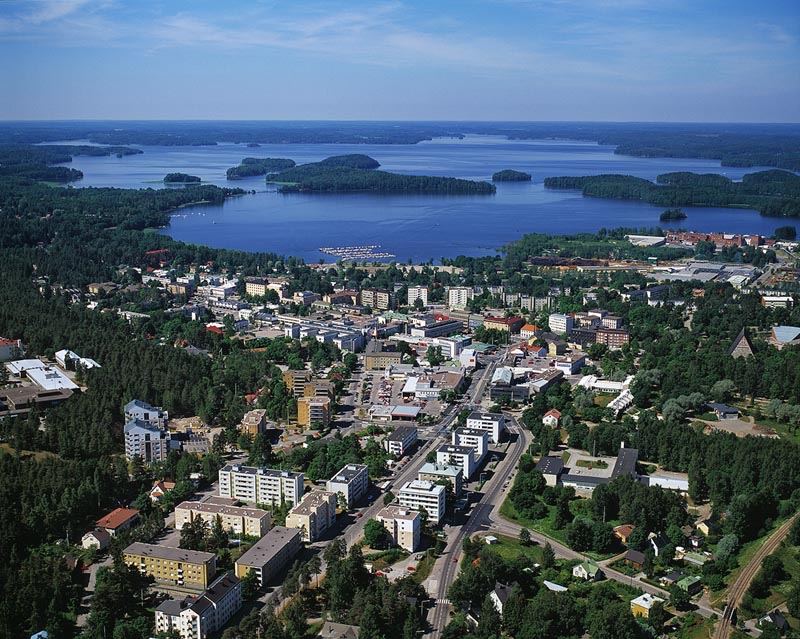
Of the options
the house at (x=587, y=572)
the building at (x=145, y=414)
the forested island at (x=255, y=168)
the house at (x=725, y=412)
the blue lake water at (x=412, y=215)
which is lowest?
the house at (x=587, y=572)

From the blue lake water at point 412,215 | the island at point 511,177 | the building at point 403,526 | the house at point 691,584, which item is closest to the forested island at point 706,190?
the blue lake water at point 412,215

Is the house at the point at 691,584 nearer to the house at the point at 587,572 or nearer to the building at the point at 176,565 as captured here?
the house at the point at 587,572

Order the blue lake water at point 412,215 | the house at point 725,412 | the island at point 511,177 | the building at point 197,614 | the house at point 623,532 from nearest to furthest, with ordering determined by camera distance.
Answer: the building at point 197,614 → the house at point 623,532 → the house at point 725,412 → the blue lake water at point 412,215 → the island at point 511,177

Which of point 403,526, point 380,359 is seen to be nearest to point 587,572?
point 403,526

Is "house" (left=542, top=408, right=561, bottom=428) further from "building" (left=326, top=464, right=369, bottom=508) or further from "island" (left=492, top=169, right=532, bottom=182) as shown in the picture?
"island" (left=492, top=169, right=532, bottom=182)

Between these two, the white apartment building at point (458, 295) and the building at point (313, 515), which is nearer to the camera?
the building at point (313, 515)

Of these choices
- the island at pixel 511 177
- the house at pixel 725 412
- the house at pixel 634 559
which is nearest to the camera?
the house at pixel 634 559
